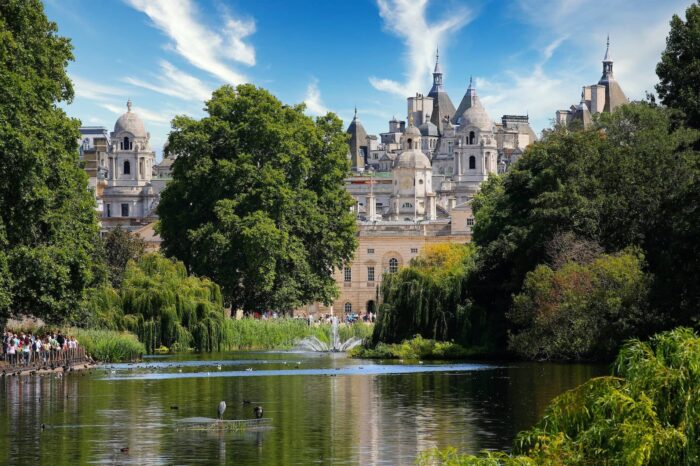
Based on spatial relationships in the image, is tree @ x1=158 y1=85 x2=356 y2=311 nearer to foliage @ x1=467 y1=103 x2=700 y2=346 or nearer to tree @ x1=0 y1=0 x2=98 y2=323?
foliage @ x1=467 y1=103 x2=700 y2=346

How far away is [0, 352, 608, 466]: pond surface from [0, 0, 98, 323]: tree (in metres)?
2.42

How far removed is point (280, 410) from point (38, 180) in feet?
33.7

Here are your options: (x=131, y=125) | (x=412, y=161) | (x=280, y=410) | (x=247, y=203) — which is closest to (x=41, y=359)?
(x=280, y=410)

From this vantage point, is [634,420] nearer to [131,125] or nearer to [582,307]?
[582,307]

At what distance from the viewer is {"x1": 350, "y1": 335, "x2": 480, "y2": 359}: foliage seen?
157ft

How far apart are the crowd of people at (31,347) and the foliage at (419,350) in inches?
415

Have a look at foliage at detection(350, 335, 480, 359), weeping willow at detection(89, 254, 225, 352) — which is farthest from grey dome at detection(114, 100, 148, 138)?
foliage at detection(350, 335, 480, 359)

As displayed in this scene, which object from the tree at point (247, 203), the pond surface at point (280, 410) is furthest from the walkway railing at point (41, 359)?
the tree at point (247, 203)

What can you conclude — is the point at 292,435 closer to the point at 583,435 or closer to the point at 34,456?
the point at 34,456

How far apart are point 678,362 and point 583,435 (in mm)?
1191

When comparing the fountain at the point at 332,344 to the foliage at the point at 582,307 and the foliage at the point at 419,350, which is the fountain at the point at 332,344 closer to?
the foliage at the point at 419,350

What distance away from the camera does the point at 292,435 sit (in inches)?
972

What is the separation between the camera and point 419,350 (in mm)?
48688

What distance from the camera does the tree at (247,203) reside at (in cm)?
6631
